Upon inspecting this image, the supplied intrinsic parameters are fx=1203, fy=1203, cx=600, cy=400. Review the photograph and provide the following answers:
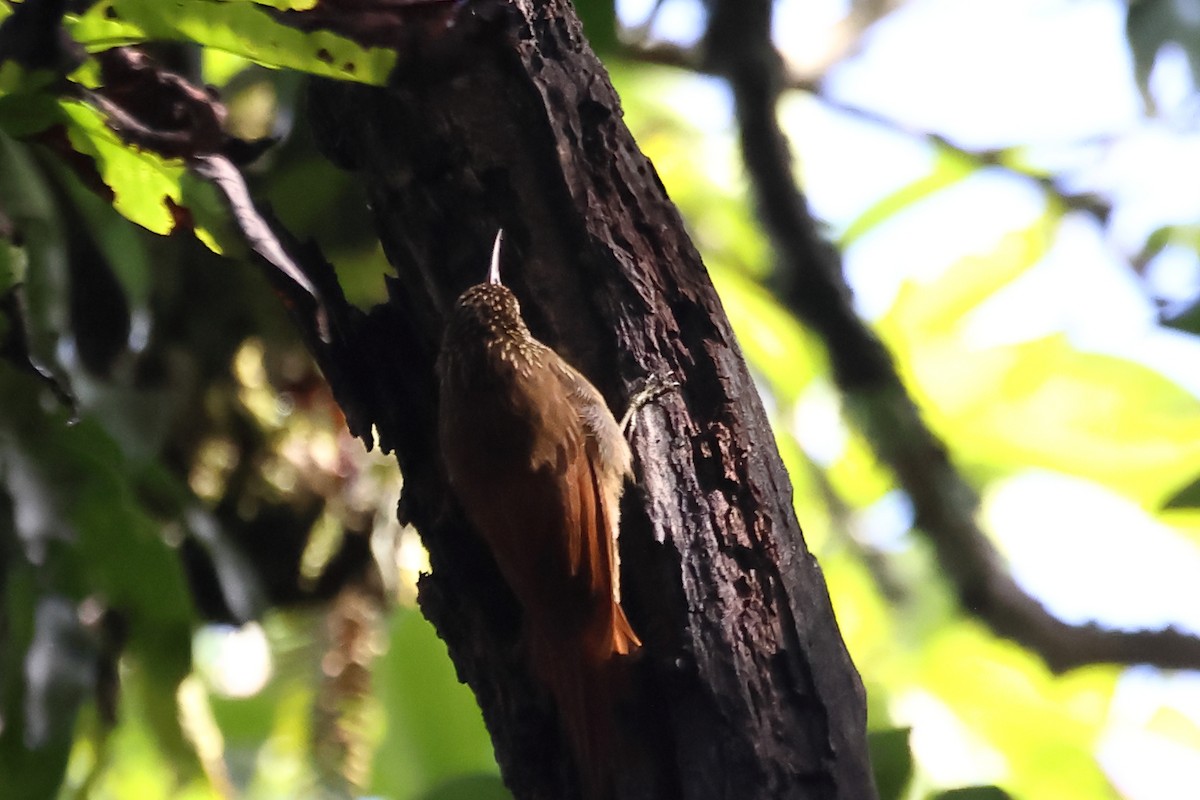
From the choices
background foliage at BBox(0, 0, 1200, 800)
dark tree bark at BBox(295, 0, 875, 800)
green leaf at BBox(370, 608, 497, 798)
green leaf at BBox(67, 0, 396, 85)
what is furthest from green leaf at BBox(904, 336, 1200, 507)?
green leaf at BBox(67, 0, 396, 85)

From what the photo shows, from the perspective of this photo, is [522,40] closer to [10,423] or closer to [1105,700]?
[10,423]

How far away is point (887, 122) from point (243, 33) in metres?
2.71

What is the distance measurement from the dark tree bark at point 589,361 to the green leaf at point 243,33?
107 millimetres

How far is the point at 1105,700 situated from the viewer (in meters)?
3.33

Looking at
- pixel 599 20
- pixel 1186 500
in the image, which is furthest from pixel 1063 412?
pixel 599 20

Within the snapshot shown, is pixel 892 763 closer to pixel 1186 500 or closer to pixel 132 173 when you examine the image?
pixel 1186 500

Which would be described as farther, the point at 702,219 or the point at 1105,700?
the point at 702,219

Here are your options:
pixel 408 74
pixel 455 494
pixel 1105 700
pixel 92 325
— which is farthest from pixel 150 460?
pixel 1105 700

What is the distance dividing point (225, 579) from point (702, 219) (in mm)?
1889

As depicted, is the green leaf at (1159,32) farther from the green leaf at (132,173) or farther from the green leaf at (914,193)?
the green leaf at (132,173)

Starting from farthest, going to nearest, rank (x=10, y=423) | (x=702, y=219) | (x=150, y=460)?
(x=702, y=219) → (x=150, y=460) → (x=10, y=423)

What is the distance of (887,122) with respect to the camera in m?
3.77

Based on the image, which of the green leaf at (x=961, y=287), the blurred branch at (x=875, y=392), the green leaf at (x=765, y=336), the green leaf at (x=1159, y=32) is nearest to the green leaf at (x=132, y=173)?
the blurred branch at (x=875, y=392)

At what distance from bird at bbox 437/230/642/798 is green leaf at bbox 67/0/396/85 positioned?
0.28 meters
